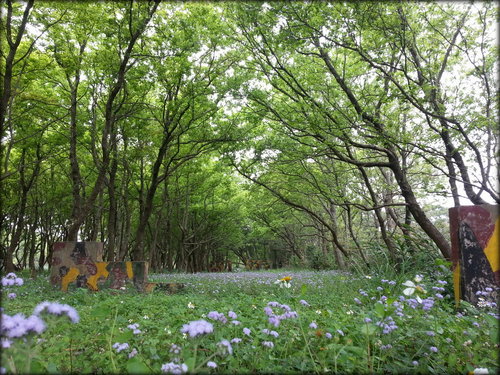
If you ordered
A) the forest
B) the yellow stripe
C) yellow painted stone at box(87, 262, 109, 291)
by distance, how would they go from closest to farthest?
the yellow stripe, the forest, yellow painted stone at box(87, 262, 109, 291)

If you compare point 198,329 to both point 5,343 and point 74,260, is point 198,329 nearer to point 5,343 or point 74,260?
point 5,343

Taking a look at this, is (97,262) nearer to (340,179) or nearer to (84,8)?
(84,8)

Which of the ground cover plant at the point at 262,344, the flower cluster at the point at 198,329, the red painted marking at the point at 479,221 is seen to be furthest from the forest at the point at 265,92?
the flower cluster at the point at 198,329

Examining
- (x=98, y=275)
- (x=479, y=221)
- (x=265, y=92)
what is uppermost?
(x=265, y=92)

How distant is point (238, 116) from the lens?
42.8 feet

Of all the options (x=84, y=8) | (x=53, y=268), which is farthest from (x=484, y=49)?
(x=53, y=268)

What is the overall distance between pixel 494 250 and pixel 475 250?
10.7 inches

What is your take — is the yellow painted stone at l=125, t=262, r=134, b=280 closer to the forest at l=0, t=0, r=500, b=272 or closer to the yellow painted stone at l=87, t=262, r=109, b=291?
the yellow painted stone at l=87, t=262, r=109, b=291

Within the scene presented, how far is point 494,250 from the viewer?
4.99 m

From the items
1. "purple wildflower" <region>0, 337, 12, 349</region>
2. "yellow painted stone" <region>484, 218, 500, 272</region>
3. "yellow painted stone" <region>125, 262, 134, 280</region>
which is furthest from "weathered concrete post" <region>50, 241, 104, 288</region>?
"yellow painted stone" <region>484, 218, 500, 272</region>

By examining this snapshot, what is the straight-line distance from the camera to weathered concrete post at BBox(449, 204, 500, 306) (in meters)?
4.88

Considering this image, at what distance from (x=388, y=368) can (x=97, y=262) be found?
26.2 feet

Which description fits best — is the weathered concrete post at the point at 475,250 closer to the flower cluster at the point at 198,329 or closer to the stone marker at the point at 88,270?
the flower cluster at the point at 198,329

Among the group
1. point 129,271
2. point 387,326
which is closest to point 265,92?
point 129,271
